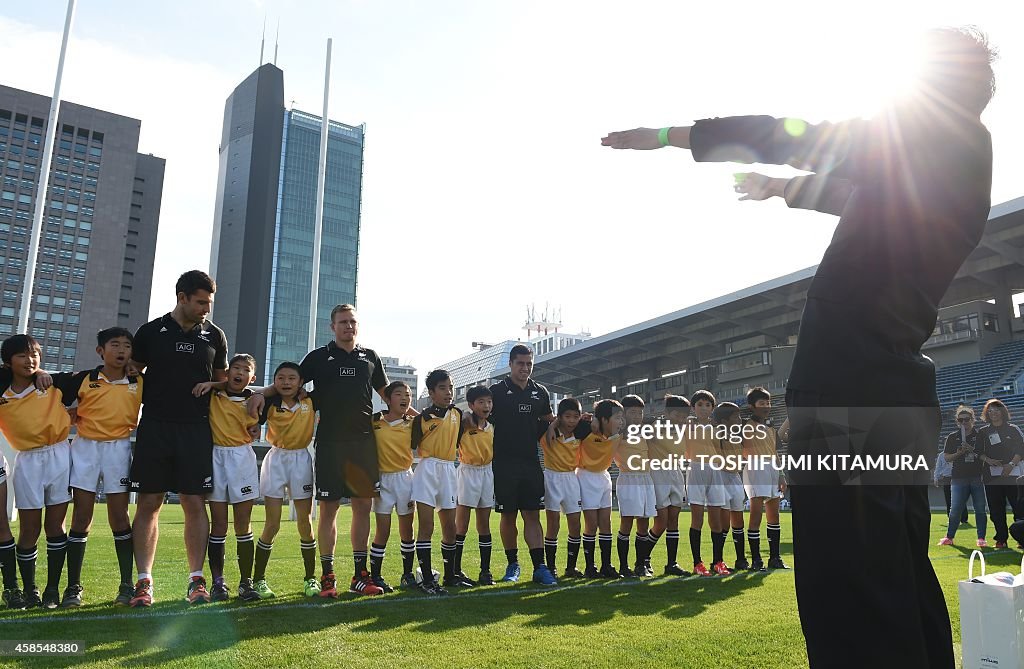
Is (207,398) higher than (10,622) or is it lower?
higher

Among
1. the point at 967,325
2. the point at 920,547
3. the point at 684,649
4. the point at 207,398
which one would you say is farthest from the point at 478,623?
the point at 967,325

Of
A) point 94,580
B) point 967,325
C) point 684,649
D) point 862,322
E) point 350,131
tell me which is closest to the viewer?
point 862,322

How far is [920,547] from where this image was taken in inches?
58.7

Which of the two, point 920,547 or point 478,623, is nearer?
point 920,547

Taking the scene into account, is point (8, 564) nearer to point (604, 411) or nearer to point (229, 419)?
point (229, 419)

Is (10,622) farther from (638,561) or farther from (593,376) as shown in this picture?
(593,376)

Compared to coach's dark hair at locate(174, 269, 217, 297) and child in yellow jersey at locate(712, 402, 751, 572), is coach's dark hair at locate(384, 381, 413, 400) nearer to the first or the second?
coach's dark hair at locate(174, 269, 217, 297)

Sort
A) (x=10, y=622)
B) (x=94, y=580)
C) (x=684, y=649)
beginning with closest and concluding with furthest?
(x=684, y=649), (x=10, y=622), (x=94, y=580)

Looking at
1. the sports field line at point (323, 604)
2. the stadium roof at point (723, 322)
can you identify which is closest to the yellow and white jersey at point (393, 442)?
the sports field line at point (323, 604)

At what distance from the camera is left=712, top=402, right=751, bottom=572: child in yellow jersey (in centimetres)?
766

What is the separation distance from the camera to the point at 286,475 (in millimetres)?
6137

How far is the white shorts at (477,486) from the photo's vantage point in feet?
23.4

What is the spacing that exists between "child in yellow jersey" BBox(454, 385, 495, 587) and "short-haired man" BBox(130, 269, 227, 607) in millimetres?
2593

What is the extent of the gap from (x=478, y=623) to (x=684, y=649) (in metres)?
1.37
